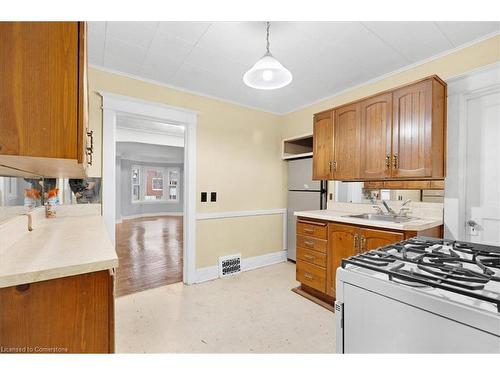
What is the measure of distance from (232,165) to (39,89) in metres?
2.52

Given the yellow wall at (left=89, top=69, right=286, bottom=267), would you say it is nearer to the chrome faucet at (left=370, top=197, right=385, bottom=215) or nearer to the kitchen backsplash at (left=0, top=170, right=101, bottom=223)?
the kitchen backsplash at (left=0, top=170, right=101, bottom=223)

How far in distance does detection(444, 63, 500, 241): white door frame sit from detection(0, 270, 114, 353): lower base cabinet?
101 inches

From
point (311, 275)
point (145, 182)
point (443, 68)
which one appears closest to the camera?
point (443, 68)

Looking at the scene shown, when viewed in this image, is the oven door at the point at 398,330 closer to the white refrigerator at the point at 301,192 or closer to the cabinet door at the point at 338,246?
the cabinet door at the point at 338,246

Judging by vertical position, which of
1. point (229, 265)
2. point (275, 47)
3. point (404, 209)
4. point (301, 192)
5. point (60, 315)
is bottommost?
point (229, 265)

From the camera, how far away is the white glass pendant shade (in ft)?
5.37

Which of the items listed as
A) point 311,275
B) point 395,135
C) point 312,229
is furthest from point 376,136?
point 311,275

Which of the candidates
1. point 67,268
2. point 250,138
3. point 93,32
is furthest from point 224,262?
point 93,32

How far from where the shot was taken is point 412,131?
6.77ft

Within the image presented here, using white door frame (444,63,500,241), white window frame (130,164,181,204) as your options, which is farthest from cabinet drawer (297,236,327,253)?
white window frame (130,164,181,204)

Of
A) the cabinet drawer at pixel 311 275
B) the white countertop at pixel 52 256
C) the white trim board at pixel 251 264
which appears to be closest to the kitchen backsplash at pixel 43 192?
the white countertop at pixel 52 256

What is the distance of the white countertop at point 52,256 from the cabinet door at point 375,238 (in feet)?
6.20

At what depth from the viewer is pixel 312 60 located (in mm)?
2248

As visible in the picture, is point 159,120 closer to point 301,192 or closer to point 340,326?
point 301,192
